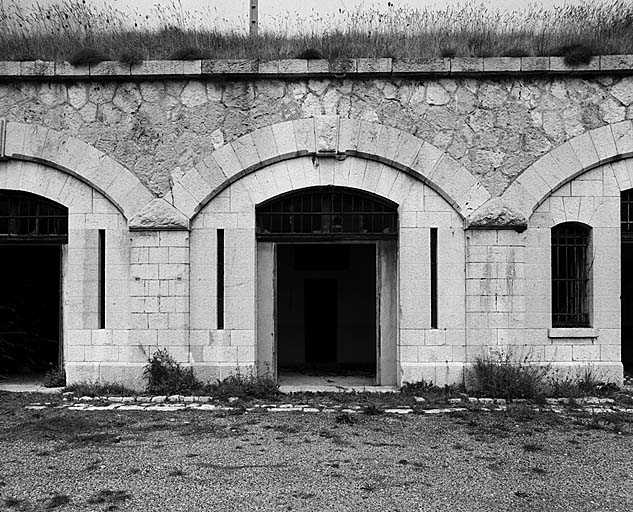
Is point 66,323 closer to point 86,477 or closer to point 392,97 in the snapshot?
point 86,477

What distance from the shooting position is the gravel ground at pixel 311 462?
16.3 ft

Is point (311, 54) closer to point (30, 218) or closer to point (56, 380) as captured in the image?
point (30, 218)

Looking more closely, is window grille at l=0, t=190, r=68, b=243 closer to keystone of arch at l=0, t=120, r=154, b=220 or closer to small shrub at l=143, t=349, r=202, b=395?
keystone of arch at l=0, t=120, r=154, b=220

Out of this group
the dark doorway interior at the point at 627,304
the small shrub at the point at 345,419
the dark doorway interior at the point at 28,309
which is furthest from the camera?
the dark doorway interior at the point at 627,304

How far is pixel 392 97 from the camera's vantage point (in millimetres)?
9164

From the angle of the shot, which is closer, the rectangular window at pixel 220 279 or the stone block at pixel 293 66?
the stone block at pixel 293 66

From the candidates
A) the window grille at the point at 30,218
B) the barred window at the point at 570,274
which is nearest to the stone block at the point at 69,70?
the window grille at the point at 30,218

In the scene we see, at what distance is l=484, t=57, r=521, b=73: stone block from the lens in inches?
355

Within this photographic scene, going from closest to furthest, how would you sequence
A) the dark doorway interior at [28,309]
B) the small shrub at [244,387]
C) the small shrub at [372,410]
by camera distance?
the small shrub at [372,410] < the small shrub at [244,387] < the dark doorway interior at [28,309]

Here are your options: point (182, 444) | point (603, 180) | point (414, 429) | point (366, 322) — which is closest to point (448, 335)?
point (414, 429)

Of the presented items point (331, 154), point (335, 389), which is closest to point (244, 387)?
point (335, 389)

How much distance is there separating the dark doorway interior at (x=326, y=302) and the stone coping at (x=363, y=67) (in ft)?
17.1

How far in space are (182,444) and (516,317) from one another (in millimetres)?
4790

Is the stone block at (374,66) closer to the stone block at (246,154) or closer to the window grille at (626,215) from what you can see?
the stone block at (246,154)
